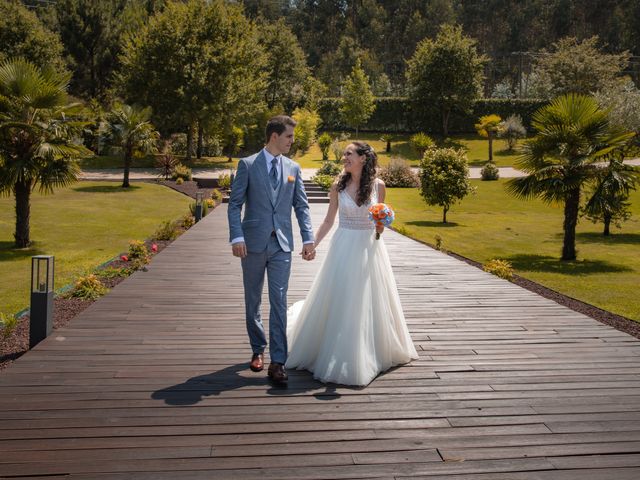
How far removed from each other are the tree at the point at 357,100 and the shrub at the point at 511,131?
36.0ft

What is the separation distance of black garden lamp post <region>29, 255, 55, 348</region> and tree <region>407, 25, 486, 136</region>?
161ft

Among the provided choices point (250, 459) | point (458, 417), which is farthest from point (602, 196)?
point (250, 459)

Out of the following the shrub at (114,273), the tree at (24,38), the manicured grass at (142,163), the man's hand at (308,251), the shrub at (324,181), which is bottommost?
the shrub at (114,273)

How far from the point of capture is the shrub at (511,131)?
46062mm

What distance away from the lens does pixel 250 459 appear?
3812 mm

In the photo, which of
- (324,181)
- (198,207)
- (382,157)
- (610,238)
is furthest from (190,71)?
(610,238)

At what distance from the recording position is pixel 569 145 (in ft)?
50.1

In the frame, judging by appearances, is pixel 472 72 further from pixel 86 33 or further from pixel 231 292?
pixel 231 292

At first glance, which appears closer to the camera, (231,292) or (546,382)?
(546,382)

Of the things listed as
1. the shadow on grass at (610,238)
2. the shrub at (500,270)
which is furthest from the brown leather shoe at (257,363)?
the shadow on grass at (610,238)

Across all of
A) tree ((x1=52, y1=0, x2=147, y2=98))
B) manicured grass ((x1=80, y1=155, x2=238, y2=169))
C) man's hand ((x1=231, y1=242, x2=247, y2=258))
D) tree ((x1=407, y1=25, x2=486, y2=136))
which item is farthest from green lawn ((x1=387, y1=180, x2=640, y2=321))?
tree ((x1=52, y1=0, x2=147, y2=98))

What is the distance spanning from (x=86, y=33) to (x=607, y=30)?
175ft

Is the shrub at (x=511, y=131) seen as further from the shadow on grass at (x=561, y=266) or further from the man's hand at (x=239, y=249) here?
the man's hand at (x=239, y=249)

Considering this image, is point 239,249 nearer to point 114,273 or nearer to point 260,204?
point 260,204
